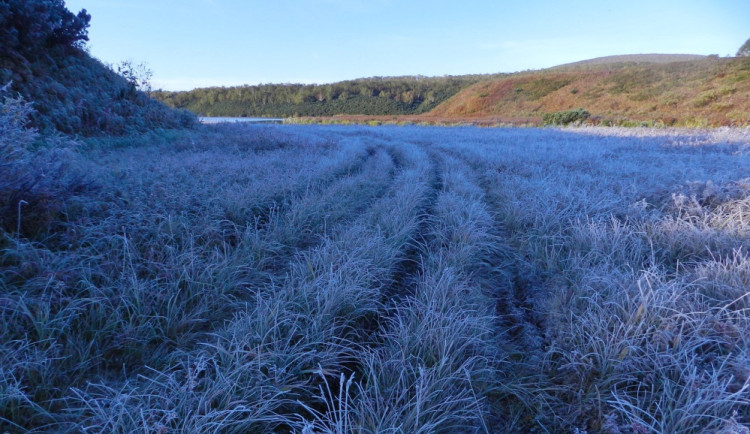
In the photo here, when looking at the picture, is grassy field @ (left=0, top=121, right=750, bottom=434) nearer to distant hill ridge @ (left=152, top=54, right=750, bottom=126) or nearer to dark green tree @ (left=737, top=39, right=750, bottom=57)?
distant hill ridge @ (left=152, top=54, right=750, bottom=126)

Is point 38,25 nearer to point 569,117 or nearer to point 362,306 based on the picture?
point 362,306

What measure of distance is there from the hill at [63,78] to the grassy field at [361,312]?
20.5 ft

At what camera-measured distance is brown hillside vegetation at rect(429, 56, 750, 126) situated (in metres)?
23.8

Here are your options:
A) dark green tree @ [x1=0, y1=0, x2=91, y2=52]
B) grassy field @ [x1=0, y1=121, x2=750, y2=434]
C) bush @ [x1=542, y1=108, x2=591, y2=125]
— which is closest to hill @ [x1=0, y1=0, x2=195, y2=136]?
dark green tree @ [x1=0, y1=0, x2=91, y2=52]

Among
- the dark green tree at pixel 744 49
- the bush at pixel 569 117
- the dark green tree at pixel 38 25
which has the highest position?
the dark green tree at pixel 744 49

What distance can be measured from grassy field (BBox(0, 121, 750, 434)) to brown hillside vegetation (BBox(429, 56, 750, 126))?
73.9 ft

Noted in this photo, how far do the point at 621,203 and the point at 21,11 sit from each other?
13273 mm

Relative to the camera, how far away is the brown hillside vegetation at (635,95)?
78.0ft

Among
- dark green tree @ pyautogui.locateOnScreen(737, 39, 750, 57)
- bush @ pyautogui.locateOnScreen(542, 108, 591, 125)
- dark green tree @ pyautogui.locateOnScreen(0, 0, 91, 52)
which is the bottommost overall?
bush @ pyautogui.locateOnScreen(542, 108, 591, 125)

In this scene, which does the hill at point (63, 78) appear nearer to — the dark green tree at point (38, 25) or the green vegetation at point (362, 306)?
the dark green tree at point (38, 25)

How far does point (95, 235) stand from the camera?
10.8 ft

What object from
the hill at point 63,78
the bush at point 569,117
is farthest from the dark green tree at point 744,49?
the hill at point 63,78

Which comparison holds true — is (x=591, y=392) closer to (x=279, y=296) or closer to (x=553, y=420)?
(x=553, y=420)

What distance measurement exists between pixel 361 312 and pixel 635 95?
4224cm
